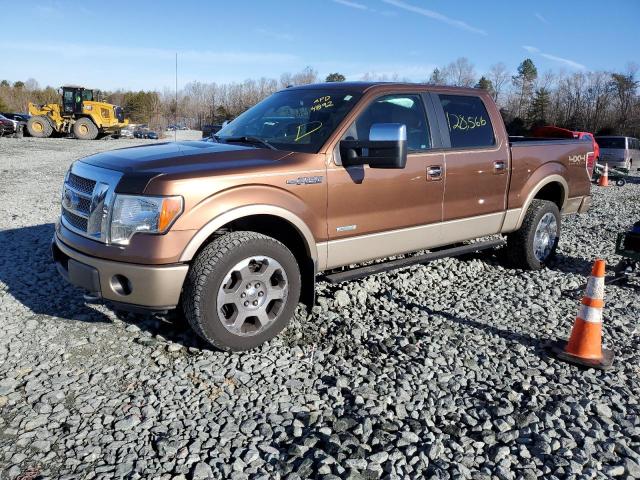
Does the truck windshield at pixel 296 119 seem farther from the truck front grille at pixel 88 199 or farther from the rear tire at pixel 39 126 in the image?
the rear tire at pixel 39 126

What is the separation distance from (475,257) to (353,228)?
278cm

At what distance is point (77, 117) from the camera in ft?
96.7

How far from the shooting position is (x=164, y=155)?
154 inches

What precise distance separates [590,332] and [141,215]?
3250mm

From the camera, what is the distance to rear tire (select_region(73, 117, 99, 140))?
28956mm

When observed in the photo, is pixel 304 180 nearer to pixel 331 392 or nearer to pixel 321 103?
pixel 321 103

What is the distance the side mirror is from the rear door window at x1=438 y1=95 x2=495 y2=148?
3.97 ft

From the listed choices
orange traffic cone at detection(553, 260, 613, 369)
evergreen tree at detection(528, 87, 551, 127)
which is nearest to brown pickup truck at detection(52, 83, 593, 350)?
orange traffic cone at detection(553, 260, 613, 369)

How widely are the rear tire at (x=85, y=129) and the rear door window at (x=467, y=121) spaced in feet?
91.8

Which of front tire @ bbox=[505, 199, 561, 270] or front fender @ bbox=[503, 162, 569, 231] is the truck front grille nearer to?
front fender @ bbox=[503, 162, 569, 231]

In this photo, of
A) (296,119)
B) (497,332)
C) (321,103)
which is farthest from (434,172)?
(497,332)

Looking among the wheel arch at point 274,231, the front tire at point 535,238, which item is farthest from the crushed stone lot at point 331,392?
the front tire at point 535,238

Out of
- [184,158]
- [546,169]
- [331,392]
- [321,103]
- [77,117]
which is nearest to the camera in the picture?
[331,392]

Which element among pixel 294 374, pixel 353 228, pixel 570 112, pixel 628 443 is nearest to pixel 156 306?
pixel 294 374
